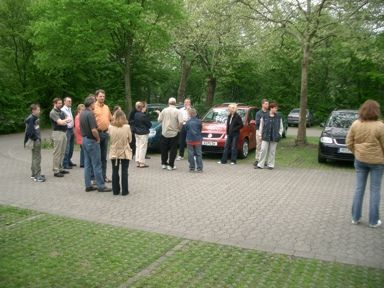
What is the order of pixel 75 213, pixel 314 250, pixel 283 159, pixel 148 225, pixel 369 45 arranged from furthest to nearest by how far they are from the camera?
pixel 369 45 → pixel 283 159 → pixel 75 213 → pixel 148 225 → pixel 314 250

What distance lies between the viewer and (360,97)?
3403 centimetres

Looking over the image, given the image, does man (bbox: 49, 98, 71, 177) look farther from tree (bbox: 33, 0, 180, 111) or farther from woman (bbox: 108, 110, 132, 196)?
tree (bbox: 33, 0, 180, 111)

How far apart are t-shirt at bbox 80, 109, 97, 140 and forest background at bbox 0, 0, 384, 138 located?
31.7 ft

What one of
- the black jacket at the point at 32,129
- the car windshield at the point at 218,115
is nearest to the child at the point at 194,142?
the car windshield at the point at 218,115

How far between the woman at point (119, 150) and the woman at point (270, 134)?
509cm

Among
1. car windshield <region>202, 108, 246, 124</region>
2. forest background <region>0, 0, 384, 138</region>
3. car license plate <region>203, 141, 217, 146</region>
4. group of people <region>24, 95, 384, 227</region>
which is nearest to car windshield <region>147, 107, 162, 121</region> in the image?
car windshield <region>202, 108, 246, 124</region>

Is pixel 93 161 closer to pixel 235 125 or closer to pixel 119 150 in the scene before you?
pixel 119 150

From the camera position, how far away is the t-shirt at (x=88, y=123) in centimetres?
909

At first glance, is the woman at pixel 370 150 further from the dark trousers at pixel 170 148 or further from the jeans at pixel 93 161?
the dark trousers at pixel 170 148

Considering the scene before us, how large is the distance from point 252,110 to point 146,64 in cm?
1765

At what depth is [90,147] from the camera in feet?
30.3

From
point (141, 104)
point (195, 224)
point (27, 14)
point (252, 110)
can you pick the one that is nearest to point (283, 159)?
point (252, 110)

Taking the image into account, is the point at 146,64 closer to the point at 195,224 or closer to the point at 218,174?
the point at 218,174

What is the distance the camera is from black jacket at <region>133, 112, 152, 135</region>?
42.0ft
